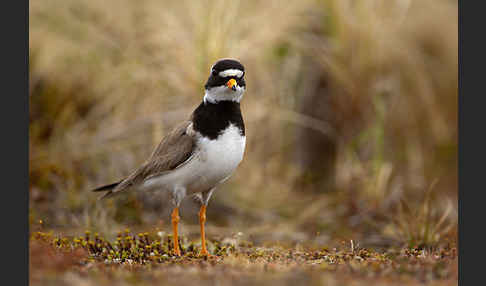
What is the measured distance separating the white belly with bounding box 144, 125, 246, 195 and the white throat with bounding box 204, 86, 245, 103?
11.0 inches

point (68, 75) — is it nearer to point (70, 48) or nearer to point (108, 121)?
point (70, 48)

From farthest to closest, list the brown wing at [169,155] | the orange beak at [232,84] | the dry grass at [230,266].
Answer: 1. the brown wing at [169,155]
2. the orange beak at [232,84]
3. the dry grass at [230,266]

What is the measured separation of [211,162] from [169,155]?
540 millimetres

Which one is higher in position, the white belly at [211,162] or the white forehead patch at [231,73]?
the white forehead patch at [231,73]

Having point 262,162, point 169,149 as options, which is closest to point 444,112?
point 262,162

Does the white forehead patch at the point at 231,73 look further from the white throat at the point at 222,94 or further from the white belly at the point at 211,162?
the white belly at the point at 211,162

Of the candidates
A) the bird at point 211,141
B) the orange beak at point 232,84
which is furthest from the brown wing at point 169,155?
the orange beak at point 232,84

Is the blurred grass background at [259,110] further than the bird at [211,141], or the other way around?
the blurred grass background at [259,110]

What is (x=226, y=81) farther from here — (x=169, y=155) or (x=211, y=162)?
(x=169, y=155)

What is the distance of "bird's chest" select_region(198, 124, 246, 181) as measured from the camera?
222 inches

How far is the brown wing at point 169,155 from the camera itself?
5805mm

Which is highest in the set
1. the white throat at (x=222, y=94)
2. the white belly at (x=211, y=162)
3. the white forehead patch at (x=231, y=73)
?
the white forehead patch at (x=231, y=73)

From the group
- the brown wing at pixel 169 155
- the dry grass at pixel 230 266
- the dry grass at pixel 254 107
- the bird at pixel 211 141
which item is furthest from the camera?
the dry grass at pixel 254 107

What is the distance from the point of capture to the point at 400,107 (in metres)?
11.8
